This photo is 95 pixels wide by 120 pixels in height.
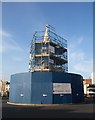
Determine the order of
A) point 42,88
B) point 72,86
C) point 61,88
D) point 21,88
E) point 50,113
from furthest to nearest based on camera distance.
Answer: point 21,88
point 72,86
point 61,88
point 42,88
point 50,113

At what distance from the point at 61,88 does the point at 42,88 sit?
3.31 m

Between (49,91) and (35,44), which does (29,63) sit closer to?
(35,44)

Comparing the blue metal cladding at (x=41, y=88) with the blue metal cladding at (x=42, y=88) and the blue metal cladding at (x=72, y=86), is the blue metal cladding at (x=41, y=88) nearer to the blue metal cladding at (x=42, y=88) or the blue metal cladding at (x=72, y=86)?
the blue metal cladding at (x=42, y=88)

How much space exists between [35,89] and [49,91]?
246 centimetres

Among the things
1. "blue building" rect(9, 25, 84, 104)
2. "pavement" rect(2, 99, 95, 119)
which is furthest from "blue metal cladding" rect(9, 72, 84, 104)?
"pavement" rect(2, 99, 95, 119)

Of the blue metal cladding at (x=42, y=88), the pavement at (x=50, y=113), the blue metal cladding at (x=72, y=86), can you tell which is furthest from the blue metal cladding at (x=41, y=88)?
the pavement at (x=50, y=113)

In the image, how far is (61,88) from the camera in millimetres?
41594

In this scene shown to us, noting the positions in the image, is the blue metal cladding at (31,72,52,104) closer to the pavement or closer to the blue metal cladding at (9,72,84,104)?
the blue metal cladding at (9,72,84,104)

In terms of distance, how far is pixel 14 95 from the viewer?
1770 inches

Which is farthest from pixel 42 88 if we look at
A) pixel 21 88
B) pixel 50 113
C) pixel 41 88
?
pixel 50 113

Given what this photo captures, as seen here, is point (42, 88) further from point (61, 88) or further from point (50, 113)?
point (50, 113)

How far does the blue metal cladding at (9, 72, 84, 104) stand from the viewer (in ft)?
133

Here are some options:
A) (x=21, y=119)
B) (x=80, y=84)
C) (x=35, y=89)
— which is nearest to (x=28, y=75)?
(x=35, y=89)

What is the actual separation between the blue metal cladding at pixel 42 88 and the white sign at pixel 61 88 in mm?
525
